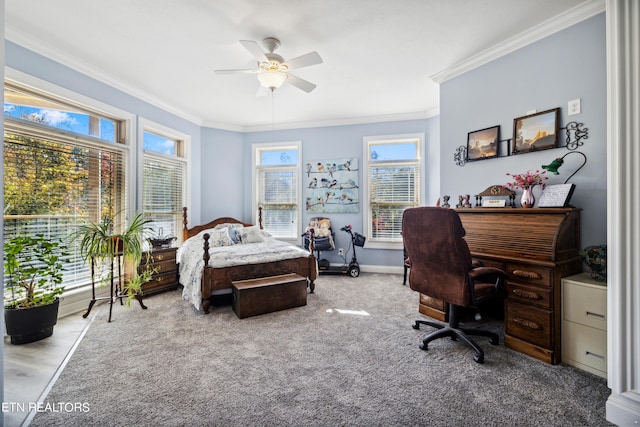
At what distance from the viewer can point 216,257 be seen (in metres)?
3.32

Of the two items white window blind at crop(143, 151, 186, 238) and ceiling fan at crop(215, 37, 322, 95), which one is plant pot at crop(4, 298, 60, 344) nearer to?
white window blind at crop(143, 151, 186, 238)

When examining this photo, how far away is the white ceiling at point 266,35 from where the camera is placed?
91.4 inches

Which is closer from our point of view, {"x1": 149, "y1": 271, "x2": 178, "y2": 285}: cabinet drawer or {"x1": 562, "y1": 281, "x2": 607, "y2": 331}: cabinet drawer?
{"x1": 562, "y1": 281, "x2": 607, "y2": 331}: cabinet drawer

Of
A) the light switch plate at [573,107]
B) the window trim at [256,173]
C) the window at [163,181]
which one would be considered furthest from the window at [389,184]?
the window at [163,181]

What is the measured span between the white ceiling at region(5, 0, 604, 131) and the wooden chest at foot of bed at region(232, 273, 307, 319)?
2.52 metres

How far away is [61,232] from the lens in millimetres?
3104

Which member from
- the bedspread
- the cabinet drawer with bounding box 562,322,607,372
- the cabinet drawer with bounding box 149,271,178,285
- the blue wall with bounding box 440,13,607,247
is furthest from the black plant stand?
the cabinet drawer with bounding box 562,322,607,372

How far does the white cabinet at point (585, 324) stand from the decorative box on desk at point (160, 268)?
4.29 metres

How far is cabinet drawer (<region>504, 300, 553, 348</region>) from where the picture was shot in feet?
6.86

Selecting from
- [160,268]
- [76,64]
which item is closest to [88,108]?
[76,64]

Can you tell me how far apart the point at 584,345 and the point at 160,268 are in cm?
448

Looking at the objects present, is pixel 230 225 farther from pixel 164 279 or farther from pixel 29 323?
pixel 29 323

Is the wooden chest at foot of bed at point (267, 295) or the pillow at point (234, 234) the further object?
the pillow at point (234, 234)

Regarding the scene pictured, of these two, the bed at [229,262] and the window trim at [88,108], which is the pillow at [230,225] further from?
the window trim at [88,108]
